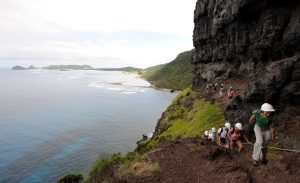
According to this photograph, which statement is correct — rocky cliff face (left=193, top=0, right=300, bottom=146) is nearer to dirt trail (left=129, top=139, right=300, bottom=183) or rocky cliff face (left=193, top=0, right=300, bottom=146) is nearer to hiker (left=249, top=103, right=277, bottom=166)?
dirt trail (left=129, top=139, right=300, bottom=183)

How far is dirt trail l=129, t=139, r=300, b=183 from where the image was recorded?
15.1 m

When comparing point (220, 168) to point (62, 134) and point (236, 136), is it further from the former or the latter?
point (62, 134)

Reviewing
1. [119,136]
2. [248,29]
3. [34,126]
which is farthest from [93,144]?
[248,29]

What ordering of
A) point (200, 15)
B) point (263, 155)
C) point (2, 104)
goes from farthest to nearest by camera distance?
point (2, 104) < point (200, 15) < point (263, 155)

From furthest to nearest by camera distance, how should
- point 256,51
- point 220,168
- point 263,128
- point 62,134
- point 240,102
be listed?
point 62,134
point 256,51
point 240,102
point 220,168
point 263,128

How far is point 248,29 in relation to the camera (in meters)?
40.1

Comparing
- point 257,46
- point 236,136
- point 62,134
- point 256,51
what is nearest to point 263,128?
point 236,136

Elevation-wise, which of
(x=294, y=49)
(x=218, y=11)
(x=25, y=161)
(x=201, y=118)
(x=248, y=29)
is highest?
(x=218, y=11)

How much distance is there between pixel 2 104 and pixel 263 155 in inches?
4721

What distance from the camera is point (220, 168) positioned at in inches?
655

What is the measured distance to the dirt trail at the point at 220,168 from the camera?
15062mm

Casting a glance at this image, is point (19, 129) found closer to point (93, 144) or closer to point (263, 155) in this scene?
point (93, 144)

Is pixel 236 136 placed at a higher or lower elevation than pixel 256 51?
lower

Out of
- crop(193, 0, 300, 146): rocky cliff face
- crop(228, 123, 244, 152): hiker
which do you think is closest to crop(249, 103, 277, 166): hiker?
crop(228, 123, 244, 152): hiker
